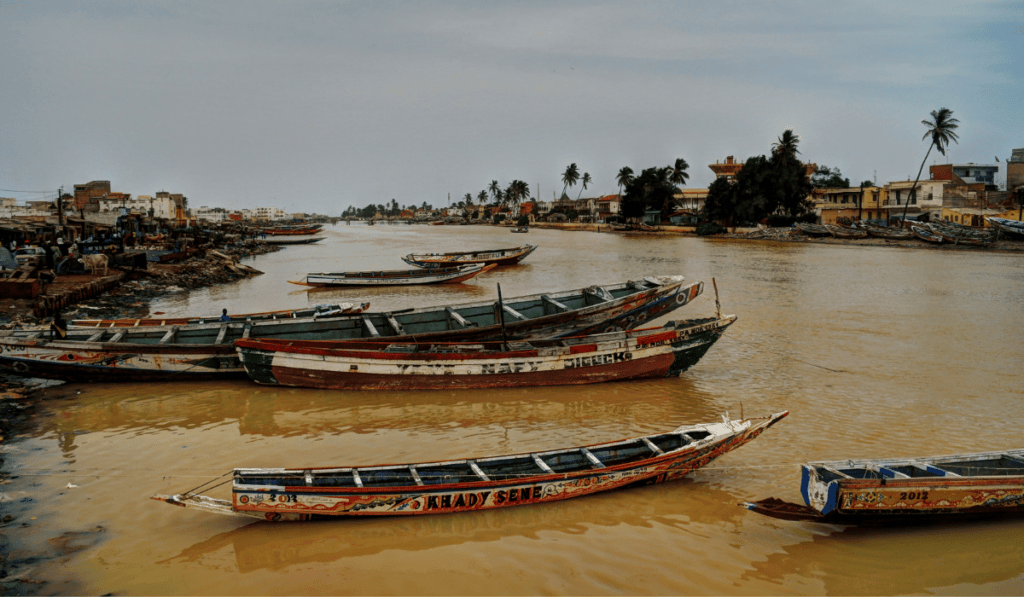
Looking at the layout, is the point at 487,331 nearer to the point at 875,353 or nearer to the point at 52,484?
the point at 52,484

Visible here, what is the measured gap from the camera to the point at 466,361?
12.0m

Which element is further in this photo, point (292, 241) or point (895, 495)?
point (292, 241)

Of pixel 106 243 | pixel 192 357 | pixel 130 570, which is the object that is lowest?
pixel 130 570

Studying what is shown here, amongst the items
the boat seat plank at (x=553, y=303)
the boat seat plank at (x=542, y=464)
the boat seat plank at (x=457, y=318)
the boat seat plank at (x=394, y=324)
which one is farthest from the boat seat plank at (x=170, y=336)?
the boat seat plank at (x=542, y=464)

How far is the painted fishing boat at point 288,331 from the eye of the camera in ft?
40.1

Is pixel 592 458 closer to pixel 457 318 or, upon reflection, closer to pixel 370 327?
pixel 457 318

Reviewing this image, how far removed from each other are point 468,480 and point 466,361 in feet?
16.5

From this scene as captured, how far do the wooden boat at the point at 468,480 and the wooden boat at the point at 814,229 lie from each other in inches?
2250

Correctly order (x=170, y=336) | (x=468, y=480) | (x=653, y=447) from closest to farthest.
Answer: (x=468, y=480)
(x=653, y=447)
(x=170, y=336)

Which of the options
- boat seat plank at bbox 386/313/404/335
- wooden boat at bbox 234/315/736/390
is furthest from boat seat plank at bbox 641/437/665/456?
boat seat plank at bbox 386/313/404/335

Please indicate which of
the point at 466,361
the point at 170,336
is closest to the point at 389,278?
the point at 170,336

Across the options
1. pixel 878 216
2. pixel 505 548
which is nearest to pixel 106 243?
pixel 505 548

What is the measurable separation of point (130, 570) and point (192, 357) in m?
7.12

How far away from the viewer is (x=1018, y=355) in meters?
16.2
